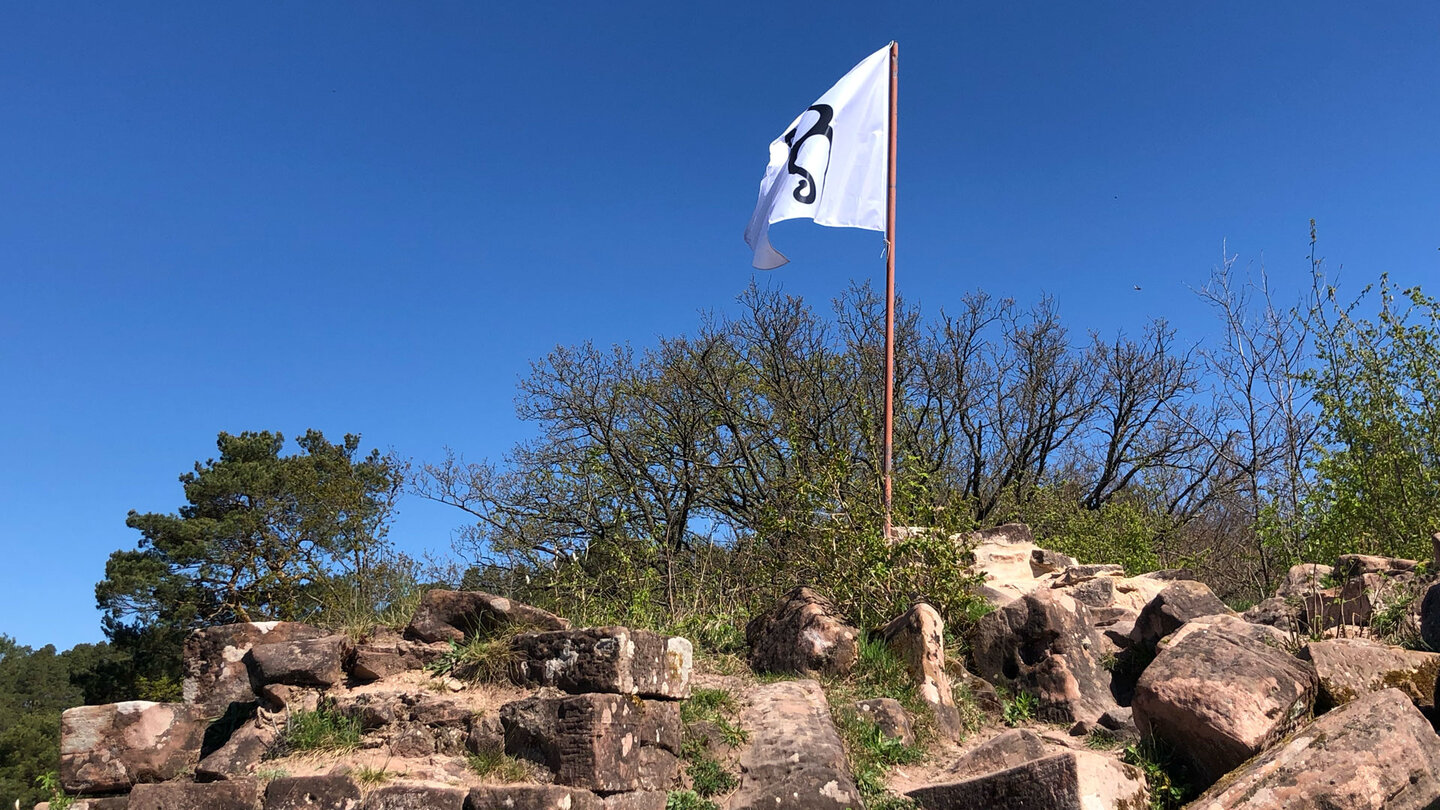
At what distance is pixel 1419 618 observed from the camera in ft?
23.7

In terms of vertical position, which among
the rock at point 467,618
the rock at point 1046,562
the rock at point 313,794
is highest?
the rock at point 1046,562

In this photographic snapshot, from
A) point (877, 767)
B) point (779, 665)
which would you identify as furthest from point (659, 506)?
point (877, 767)

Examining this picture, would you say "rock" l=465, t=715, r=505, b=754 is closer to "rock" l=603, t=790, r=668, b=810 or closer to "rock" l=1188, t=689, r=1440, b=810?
"rock" l=603, t=790, r=668, b=810

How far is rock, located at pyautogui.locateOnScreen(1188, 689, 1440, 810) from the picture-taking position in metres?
5.10

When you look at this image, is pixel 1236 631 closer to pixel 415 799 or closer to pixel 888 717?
pixel 888 717

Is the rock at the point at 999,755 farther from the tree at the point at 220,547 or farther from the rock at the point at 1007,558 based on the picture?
the tree at the point at 220,547

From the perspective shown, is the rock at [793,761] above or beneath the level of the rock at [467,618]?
beneath

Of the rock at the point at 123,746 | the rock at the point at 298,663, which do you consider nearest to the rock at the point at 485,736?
the rock at the point at 298,663

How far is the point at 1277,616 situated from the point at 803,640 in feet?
13.6

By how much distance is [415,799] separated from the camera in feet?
17.4

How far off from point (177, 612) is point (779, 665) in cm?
2000

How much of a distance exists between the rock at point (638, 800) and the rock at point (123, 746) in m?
2.87

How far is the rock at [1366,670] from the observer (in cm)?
619

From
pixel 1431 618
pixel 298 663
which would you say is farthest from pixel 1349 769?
pixel 298 663
